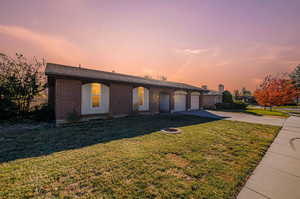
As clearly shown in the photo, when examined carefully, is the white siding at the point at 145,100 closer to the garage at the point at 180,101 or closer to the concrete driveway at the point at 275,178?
the garage at the point at 180,101

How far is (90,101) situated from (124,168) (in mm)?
6966

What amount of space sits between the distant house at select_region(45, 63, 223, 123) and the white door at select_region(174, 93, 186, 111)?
0.77m

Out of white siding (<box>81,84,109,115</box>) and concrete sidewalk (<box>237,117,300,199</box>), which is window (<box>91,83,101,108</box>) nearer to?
white siding (<box>81,84,109,115</box>)

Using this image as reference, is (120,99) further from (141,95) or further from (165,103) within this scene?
(165,103)

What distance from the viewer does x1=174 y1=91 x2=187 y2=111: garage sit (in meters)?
13.8

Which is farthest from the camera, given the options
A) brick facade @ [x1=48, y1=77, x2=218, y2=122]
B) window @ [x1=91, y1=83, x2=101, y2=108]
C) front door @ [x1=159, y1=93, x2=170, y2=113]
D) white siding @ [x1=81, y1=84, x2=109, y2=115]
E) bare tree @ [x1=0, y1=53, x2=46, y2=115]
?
front door @ [x1=159, y1=93, x2=170, y2=113]

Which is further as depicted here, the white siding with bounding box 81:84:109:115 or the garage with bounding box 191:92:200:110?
the garage with bounding box 191:92:200:110

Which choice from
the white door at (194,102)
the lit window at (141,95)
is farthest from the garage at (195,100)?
the lit window at (141,95)

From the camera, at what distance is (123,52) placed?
11750 mm

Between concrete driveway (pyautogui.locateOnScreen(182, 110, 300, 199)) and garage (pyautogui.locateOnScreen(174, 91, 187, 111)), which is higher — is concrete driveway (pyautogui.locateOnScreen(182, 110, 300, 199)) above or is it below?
below

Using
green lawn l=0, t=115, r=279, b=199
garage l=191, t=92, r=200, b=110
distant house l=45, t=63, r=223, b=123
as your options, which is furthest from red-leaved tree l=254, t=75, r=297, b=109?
green lawn l=0, t=115, r=279, b=199

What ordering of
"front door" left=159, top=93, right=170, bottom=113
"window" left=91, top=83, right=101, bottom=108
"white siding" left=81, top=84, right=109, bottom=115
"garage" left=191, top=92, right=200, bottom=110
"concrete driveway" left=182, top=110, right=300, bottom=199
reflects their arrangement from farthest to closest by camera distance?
"garage" left=191, top=92, right=200, bottom=110 → "front door" left=159, top=93, right=170, bottom=113 → "window" left=91, top=83, right=101, bottom=108 → "white siding" left=81, top=84, right=109, bottom=115 → "concrete driveway" left=182, top=110, right=300, bottom=199

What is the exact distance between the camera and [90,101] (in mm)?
8359

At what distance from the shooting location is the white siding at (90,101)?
8078mm
